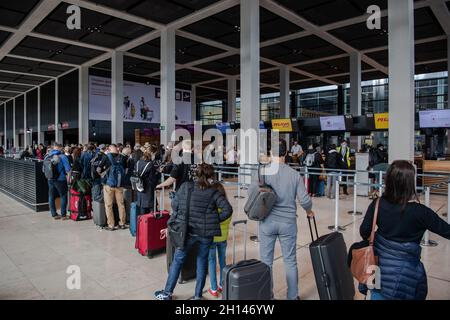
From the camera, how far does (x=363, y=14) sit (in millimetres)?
12242

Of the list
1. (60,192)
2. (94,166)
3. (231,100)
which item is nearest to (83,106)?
(231,100)

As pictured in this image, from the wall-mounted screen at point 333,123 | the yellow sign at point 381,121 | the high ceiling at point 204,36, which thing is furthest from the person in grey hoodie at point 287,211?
the wall-mounted screen at point 333,123

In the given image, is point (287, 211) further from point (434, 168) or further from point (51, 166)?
point (434, 168)

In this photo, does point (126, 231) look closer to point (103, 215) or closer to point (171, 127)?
point (103, 215)

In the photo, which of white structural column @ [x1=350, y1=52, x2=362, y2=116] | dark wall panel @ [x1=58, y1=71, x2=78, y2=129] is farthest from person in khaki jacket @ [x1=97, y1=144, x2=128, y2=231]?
dark wall panel @ [x1=58, y1=71, x2=78, y2=129]

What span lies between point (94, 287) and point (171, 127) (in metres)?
→ 11.2

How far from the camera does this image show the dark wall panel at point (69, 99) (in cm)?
2098

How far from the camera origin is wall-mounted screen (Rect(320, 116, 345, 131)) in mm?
13352

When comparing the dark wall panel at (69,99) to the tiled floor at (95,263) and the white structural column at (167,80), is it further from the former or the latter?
the tiled floor at (95,263)

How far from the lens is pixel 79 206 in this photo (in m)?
6.70

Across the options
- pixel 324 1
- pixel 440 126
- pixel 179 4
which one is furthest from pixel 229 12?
pixel 440 126

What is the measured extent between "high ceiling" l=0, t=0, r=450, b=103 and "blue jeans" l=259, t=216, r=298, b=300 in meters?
10.2

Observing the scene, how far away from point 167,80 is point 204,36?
2878mm

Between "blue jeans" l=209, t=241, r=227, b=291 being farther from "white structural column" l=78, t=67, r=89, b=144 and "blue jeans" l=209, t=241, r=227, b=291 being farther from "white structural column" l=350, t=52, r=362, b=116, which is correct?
"white structural column" l=78, t=67, r=89, b=144
